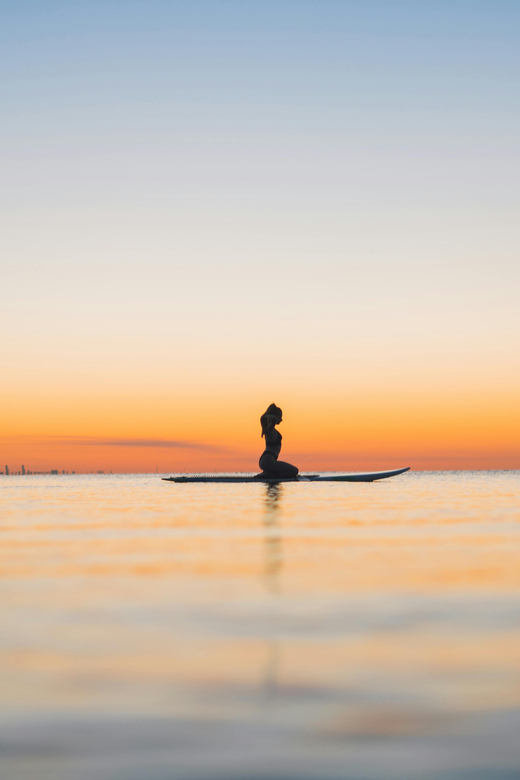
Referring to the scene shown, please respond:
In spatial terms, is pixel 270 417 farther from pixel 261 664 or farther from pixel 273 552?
pixel 261 664

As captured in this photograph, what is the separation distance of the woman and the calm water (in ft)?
84.2

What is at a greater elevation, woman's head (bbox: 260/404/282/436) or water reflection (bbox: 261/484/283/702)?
woman's head (bbox: 260/404/282/436)

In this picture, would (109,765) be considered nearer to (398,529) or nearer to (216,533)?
(216,533)

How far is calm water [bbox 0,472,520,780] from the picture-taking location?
2.66m

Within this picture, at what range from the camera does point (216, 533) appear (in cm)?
1120

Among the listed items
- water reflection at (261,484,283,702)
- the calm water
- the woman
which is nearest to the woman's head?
the woman

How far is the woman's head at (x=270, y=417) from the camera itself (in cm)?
3447

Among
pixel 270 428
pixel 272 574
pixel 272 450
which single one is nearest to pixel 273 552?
pixel 272 574

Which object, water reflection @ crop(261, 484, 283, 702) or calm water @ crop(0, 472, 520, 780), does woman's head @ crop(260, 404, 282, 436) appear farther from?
calm water @ crop(0, 472, 520, 780)

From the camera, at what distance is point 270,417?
113ft

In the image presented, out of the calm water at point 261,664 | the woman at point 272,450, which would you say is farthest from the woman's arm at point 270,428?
the calm water at point 261,664

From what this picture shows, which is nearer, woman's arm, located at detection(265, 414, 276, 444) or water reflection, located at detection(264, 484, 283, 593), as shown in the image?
water reflection, located at detection(264, 484, 283, 593)

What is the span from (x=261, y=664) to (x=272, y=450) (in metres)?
31.3

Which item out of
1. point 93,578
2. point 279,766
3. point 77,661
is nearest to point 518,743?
point 279,766
